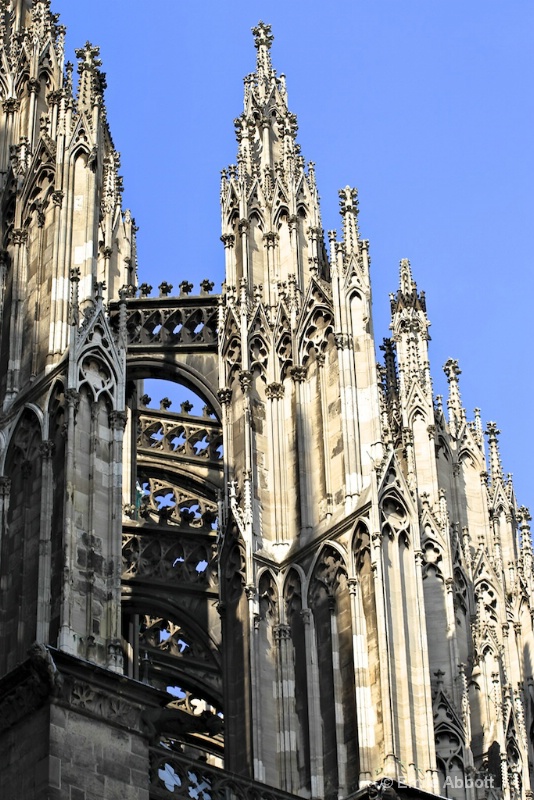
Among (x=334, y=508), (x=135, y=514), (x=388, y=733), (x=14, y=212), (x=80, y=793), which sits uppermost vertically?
(x=14, y=212)

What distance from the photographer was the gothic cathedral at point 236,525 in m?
29.5

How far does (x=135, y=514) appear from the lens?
127ft

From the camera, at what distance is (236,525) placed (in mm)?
34500

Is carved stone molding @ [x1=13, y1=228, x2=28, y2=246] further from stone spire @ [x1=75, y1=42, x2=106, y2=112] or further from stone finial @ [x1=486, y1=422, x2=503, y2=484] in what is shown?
stone finial @ [x1=486, y1=422, x2=503, y2=484]

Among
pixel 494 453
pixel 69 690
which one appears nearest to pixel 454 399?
pixel 494 453

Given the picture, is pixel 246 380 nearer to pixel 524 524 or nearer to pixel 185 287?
pixel 185 287

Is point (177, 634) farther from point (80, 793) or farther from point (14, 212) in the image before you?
point (80, 793)

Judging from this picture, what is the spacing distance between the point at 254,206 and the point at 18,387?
7053 millimetres

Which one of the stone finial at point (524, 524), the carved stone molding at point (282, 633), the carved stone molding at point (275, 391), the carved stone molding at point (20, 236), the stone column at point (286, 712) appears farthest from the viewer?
the stone finial at point (524, 524)

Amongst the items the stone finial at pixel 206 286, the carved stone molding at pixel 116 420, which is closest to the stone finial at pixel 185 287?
the stone finial at pixel 206 286

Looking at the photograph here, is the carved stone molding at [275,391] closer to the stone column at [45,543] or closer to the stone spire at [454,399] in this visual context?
the stone column at [45,543]

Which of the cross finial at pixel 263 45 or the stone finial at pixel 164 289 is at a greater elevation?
the cross finial at pixel 263 45

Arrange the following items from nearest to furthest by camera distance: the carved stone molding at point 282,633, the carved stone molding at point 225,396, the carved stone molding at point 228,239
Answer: the carved stone molding at point 282,633
the carved stone molding at point 225,396
the carved stone molding at point 228,239

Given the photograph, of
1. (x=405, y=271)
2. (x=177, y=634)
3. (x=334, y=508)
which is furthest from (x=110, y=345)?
(x=405, y=271)
